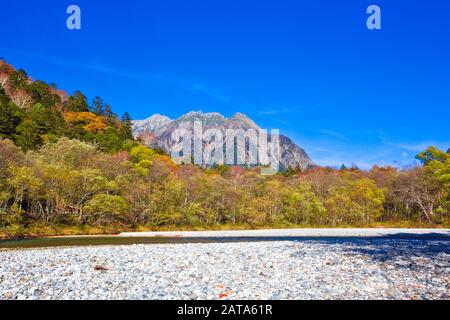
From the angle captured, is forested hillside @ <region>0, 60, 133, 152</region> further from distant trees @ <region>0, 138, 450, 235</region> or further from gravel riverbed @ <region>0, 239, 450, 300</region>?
gravel riverbed @ <region>0, 239, 450, 300</region>

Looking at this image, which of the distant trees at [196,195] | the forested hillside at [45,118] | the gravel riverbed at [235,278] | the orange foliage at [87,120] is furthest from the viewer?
the orange foliage at [87,120]

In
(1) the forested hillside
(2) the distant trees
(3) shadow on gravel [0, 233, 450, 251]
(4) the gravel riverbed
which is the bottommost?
(3) shadow on gravel [0, 233, 450, 251]

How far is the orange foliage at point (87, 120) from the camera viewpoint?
8912 cm

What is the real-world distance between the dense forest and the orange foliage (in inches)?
333

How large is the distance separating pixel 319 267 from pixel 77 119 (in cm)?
9019

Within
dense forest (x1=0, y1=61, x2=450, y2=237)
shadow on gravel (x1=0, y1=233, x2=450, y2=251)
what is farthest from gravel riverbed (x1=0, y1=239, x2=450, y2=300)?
dense forest (x1=0, y1=61, x2=450, y2=237)

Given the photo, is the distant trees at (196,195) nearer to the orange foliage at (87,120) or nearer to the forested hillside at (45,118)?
the forested hillside at (45,118)

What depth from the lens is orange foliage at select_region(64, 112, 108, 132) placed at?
89.1 meters

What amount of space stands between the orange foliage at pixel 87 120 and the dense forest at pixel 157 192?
8448 mm

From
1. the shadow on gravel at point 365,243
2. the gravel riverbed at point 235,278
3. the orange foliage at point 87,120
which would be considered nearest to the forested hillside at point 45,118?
the orange foliage at point 87,120

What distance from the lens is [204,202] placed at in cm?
6197

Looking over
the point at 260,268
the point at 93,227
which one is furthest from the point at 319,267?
the point at 93,227

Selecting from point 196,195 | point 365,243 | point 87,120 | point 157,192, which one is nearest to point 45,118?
point 87,120
